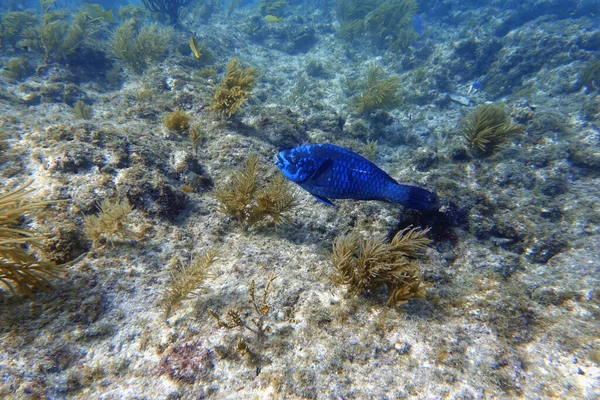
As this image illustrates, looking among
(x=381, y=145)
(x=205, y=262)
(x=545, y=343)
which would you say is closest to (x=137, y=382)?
(x=205, y=262)

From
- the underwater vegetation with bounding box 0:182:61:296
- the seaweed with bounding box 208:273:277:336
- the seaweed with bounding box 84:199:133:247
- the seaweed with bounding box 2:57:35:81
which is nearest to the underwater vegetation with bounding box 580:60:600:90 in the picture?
the seaweed with bounding box 208:273:277:336

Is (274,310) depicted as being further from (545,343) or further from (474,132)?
(474,132)

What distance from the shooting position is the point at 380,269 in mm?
2705

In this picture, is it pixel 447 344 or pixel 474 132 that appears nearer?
pixel 447 344

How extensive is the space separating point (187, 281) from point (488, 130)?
5536 millimetres

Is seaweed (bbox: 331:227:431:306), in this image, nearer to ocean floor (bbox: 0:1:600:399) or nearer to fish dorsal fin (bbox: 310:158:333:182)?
ocean floor (bbox: 0:1:600:399)

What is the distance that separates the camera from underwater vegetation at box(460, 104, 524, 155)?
5066 millimetres

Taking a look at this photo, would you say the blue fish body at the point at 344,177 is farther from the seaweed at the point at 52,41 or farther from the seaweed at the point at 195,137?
the seaweed at the point at 52,41

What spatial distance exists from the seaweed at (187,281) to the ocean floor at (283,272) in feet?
0.21

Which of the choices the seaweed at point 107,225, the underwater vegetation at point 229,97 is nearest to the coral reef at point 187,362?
the seaweed at point 107,225

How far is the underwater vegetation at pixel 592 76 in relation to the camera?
30.4ft

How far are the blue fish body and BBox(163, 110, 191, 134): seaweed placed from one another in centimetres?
329

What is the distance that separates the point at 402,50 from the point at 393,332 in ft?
49.9

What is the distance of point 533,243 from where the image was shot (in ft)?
12.5
